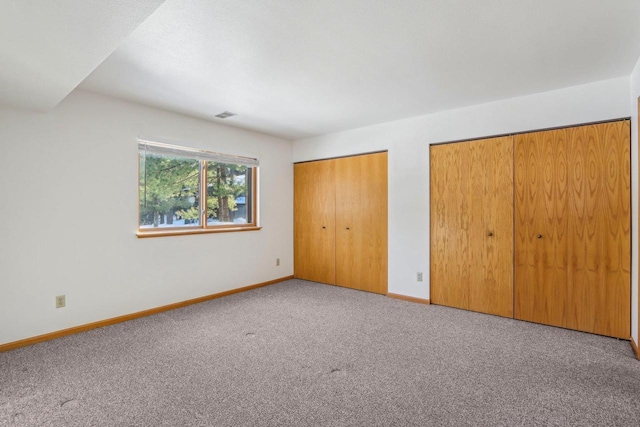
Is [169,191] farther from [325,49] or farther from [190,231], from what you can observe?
[325,49]

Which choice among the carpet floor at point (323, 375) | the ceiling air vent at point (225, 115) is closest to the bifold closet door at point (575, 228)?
the carpet floor at point (323, 375)

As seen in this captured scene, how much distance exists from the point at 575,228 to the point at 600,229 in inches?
7.0

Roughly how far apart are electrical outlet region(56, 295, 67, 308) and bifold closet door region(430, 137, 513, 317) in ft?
12.6

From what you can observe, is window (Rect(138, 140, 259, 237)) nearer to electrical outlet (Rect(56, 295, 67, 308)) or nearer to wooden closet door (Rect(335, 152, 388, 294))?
electrical outlet (Rect(56, 295, 67, 308))

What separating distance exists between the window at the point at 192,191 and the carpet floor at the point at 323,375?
1157 mm

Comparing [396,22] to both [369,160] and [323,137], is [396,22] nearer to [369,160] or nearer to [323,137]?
[369,160]

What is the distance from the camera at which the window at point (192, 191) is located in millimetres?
3582

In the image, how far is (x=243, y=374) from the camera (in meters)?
2.22

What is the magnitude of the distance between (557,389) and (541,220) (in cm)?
170

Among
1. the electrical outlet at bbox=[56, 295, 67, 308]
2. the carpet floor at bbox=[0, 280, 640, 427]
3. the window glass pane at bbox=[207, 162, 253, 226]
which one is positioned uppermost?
the window glass pane at bbox=[207, 162, 253, 226]

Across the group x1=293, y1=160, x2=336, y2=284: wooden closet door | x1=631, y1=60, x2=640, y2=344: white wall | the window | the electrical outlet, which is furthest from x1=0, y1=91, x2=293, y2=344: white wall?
x1=631, y1=60, x2=640, y2=344: white wall

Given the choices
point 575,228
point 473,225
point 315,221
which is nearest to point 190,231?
point 315,221

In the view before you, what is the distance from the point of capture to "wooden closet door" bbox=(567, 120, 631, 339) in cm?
278

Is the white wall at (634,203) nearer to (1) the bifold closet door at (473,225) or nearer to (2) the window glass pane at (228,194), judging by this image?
(1) the bifold closet door at (473,225)
